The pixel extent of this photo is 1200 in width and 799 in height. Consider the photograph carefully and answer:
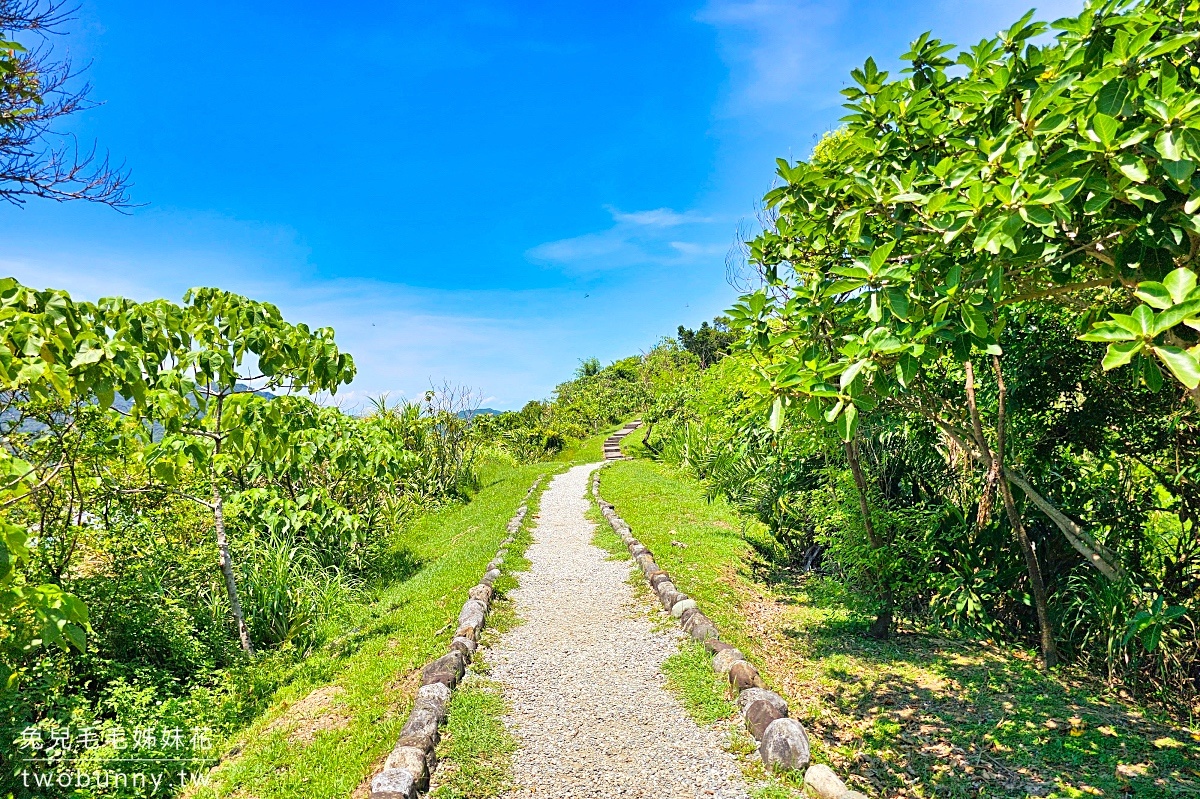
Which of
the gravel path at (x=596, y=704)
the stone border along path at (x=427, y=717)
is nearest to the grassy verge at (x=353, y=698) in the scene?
the stone border along path at (x=427, y=717)

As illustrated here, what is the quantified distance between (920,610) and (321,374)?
539 cm

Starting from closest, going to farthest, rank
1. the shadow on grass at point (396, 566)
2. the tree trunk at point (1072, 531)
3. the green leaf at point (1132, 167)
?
the green leaf at point (1132, 167)
the tree trunk at point (1072, 531)
the shadow on grass at point (396, 566)

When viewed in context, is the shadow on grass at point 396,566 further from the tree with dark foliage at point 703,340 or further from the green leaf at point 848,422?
the tree with dark foliage at point 703,340

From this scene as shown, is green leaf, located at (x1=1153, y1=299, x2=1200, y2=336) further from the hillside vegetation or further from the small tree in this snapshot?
the small tree

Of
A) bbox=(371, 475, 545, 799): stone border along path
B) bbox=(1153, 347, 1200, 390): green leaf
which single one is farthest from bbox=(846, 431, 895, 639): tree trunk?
bbox=(371, 475, 545, 799): stone border along path

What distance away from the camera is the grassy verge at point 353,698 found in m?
3.24

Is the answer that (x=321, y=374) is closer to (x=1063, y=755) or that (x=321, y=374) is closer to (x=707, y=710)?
(x=707, y=710)

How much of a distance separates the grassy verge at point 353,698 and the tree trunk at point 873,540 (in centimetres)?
348

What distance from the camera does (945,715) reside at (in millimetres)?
3793

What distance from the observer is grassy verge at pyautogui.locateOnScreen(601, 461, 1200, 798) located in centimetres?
315

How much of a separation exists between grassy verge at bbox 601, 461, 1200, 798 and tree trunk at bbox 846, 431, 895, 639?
0.42ft

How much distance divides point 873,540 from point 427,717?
3469 millimetres

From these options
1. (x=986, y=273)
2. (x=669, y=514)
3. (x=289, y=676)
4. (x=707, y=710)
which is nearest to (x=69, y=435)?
(x=289, y=676)

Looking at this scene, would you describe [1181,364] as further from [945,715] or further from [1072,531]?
[945,715]
